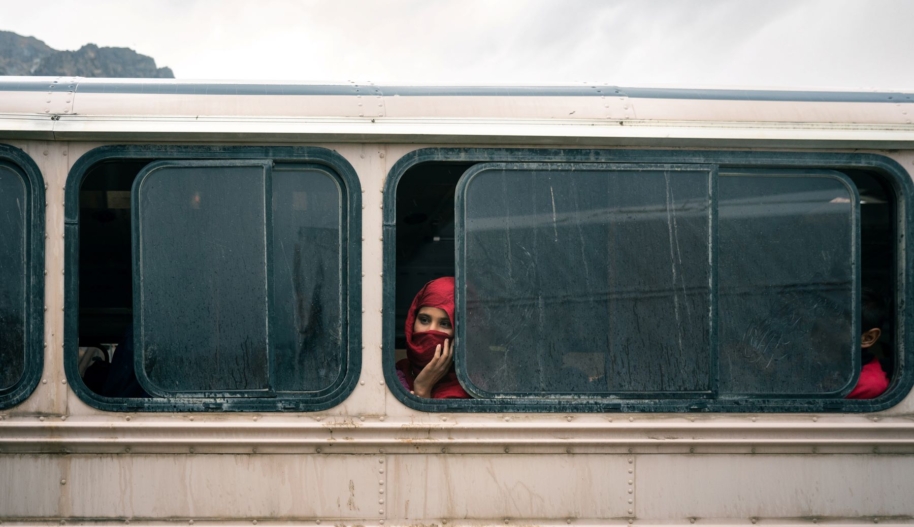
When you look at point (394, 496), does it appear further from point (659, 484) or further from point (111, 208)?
point (111, 208)

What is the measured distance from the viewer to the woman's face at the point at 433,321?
3189 millimetres

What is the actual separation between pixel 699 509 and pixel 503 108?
6.22 feet

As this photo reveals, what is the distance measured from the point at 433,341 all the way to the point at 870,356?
6.49ft

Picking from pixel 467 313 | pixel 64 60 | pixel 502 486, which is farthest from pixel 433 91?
pixel 64 60

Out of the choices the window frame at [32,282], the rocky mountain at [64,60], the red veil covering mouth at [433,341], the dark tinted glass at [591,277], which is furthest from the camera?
the rocky mountain at [64,60]

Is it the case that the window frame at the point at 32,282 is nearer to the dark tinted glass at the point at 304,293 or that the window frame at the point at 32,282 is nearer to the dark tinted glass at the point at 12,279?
the dark tinted glass at the point at 12,279

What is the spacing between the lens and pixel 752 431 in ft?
9.80

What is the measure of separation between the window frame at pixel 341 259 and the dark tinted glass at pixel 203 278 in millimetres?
60

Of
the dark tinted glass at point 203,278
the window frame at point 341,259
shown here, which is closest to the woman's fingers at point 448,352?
the window frame at point 341,259

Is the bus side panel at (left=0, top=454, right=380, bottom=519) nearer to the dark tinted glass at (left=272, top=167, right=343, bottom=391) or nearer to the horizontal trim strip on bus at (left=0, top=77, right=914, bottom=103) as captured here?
the dark tinted glass at (left=272, top=167, right=343, bottom=391)

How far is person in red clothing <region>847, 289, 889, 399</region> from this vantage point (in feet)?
10.2

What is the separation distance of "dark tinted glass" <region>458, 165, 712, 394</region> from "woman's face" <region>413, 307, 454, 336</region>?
300 millimetres

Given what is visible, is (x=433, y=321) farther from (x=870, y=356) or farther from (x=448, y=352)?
(x=870, y=356)

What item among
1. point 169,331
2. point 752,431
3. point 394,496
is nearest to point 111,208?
point 169,331
